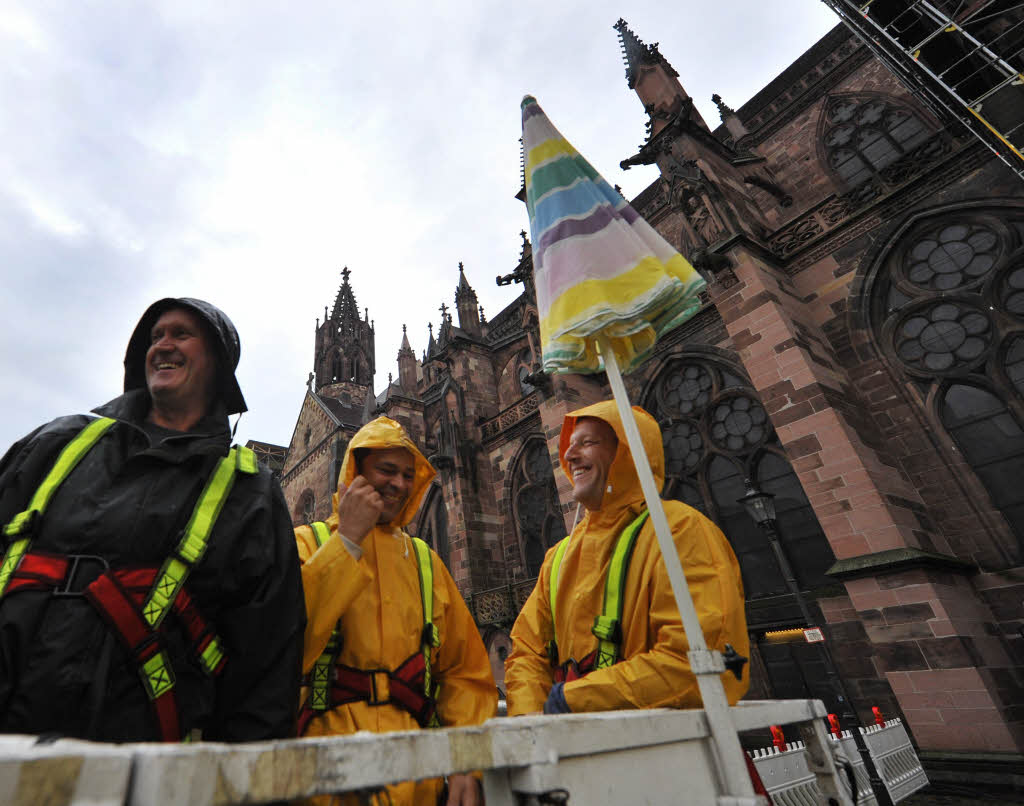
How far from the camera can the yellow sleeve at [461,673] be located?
1827mm

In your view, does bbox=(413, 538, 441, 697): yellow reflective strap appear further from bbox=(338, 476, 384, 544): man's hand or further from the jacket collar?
the jacket collar

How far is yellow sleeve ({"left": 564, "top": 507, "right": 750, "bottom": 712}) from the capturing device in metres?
1.44

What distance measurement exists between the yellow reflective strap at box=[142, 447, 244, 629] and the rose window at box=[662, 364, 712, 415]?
8515 mm

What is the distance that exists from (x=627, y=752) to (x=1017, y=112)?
9043 mm

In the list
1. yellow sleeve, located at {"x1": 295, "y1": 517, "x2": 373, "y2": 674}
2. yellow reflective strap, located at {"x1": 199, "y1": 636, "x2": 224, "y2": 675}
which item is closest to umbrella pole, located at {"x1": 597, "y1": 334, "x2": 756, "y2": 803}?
yellow sleeve, located at {"x1": 295, "y1": 517, "x2": 373, "y2": 674}

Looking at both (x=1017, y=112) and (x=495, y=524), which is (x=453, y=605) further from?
(x=495, y=524)

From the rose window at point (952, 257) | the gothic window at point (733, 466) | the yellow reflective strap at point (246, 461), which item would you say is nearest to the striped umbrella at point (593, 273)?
the yellow reflective strap at point (246, 461)

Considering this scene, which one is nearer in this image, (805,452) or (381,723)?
(381,723)

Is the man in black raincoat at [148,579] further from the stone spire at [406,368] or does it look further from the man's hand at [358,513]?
the stone spire at [406,368]

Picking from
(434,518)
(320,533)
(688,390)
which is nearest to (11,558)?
(320,533)

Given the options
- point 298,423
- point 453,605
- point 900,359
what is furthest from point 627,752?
point 298,423

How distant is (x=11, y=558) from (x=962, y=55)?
450 inches

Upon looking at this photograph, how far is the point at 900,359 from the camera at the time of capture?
22.9ft

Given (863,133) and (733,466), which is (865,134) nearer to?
(863,133)
